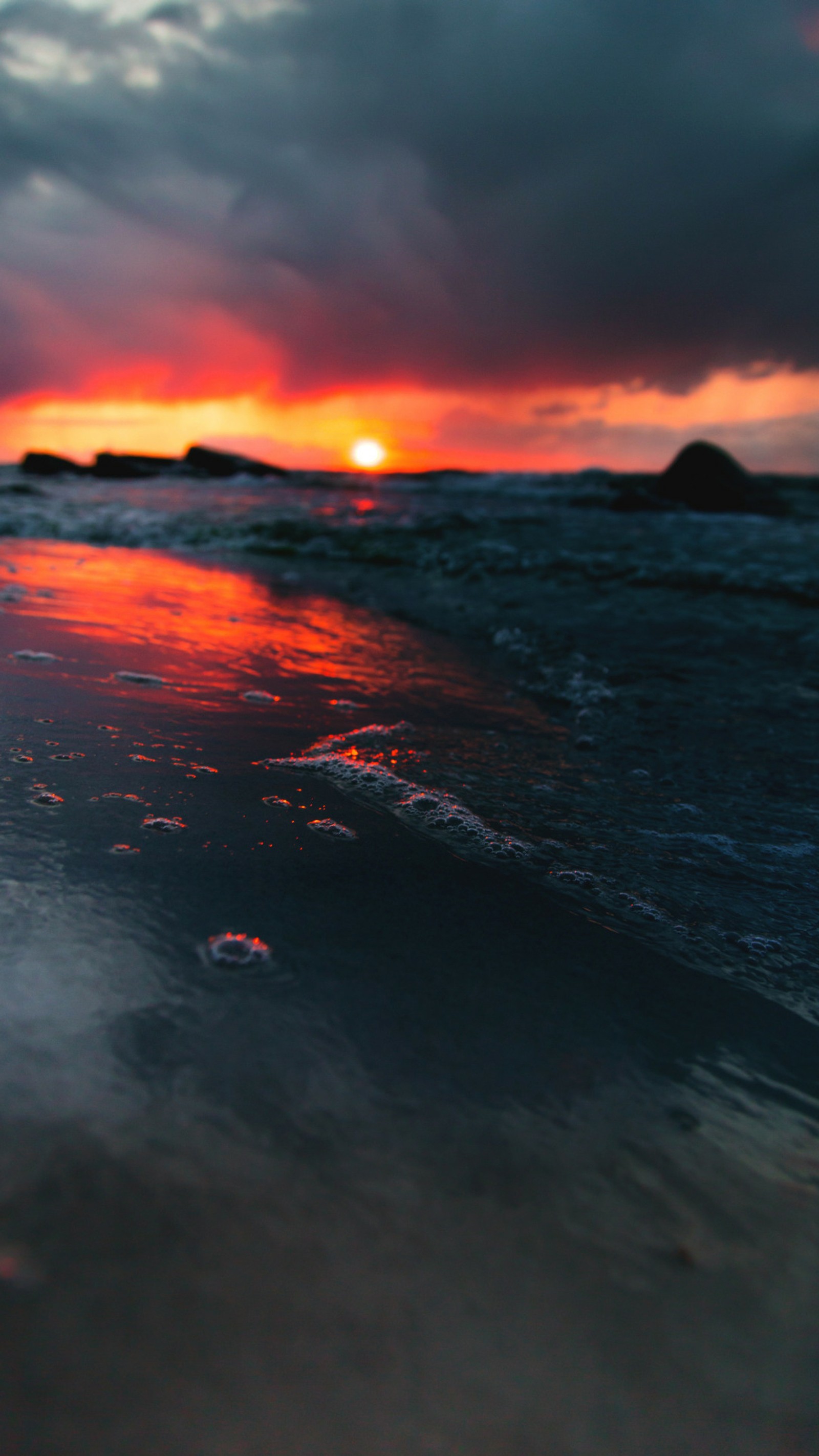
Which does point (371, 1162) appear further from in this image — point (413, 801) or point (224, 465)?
point (224, 465)

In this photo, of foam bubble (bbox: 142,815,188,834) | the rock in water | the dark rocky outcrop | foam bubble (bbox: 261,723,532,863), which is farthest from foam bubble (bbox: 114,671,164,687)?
the rock in water

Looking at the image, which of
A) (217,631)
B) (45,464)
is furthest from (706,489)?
(45,464)

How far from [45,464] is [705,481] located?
76.3 ft

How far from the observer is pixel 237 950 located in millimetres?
1347

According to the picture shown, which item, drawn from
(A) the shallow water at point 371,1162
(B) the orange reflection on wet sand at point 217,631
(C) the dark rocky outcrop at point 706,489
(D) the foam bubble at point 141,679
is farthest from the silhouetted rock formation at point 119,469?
(A) the shallow water at point 371,1162

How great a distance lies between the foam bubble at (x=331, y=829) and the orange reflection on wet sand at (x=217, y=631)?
1.38m

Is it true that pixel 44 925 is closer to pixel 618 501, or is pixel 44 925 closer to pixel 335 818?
pixel 335 818

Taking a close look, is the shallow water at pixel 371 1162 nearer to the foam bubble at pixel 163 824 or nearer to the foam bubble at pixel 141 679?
the foam bubble at pixel 163 824

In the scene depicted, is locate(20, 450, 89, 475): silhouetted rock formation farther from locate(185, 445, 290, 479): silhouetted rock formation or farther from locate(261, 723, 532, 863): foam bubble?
locate(261, 723, 532, 863): foam bubble

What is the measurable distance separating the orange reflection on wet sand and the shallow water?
5.63 feet

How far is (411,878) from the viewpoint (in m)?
1.74

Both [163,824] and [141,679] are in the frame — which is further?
[141,679]

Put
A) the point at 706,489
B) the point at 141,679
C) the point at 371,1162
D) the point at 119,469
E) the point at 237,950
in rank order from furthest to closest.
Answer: the point at 119,469 < the point at 706,489 < the point at 141,679 < the point at 237,950 < the point at 371,1162

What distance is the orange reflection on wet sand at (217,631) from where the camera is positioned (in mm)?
3531
